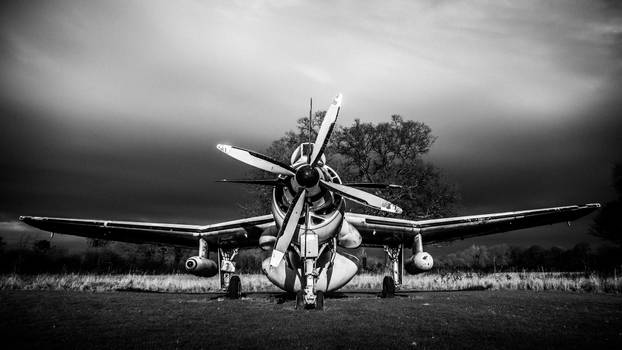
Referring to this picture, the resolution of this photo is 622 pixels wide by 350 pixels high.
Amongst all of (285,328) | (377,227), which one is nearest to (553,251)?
(377,227)

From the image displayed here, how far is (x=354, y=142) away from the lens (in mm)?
39375

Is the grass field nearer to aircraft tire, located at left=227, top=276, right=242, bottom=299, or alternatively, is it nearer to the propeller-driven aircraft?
the propeller-driven aircraft

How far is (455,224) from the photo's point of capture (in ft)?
56.4

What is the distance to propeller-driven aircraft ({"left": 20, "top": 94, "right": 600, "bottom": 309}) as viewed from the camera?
39.1ft

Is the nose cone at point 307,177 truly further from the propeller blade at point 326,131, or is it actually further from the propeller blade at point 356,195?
the propeller blade at point 356,195

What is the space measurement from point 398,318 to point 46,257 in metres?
37.4

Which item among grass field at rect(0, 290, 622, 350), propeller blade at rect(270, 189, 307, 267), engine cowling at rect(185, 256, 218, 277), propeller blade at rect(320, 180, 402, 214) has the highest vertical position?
propeller blade at rect(320, 180, 402, 214)

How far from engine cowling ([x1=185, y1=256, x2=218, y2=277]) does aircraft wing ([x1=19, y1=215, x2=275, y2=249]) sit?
142 cm

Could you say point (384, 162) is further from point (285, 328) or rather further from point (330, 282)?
point (285, 328)

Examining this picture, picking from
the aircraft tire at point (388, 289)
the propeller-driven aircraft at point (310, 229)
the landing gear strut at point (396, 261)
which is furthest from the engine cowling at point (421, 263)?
the landing gear strut at point (396, 261)

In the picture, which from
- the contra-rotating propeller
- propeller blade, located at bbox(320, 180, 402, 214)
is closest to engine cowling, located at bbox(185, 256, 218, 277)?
the contra-rotating propeller

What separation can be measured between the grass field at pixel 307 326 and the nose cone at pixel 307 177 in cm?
381

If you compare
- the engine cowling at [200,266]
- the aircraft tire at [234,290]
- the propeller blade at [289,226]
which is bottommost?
the aircraft tire at [234,290]

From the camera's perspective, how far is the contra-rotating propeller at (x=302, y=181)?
1165cm
